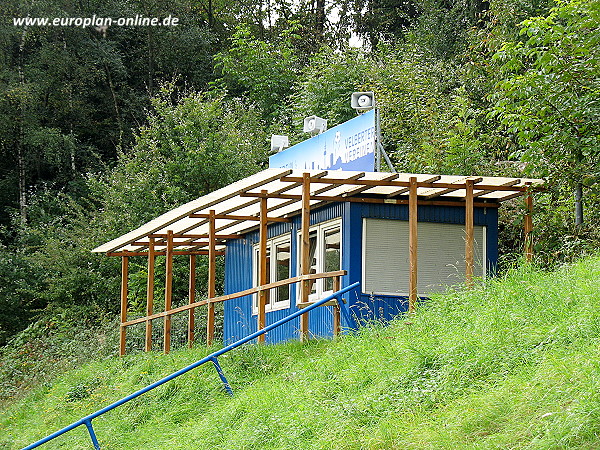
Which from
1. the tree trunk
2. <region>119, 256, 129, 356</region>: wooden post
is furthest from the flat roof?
the tree trunk

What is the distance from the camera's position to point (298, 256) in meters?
16.7

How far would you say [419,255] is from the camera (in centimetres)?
1505

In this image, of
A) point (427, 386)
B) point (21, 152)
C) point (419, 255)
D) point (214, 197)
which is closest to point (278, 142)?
point (419, 255)

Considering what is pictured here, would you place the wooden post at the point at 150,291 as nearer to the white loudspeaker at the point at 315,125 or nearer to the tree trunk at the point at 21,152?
the white loudspeaker at the point at 315,125

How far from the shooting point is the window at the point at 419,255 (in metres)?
14.8

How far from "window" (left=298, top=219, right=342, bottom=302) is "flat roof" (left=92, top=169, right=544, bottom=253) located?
0.46 meters

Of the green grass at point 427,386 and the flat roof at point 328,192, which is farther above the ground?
the flat roof at point 328,192

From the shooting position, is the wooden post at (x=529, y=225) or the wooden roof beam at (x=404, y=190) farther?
the wooden post at (x=529, y=225)

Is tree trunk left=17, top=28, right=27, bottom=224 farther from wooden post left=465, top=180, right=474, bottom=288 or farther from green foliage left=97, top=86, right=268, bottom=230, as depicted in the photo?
wooden post left=465, top=180, right=474, bottom=288

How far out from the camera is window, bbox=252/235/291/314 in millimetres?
17344

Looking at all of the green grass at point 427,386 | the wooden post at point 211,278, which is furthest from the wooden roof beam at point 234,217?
the green grass at point 427,386

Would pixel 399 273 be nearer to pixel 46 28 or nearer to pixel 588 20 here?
pixel 588 20

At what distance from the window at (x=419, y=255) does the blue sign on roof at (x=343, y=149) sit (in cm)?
108

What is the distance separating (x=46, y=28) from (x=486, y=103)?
18577mm
